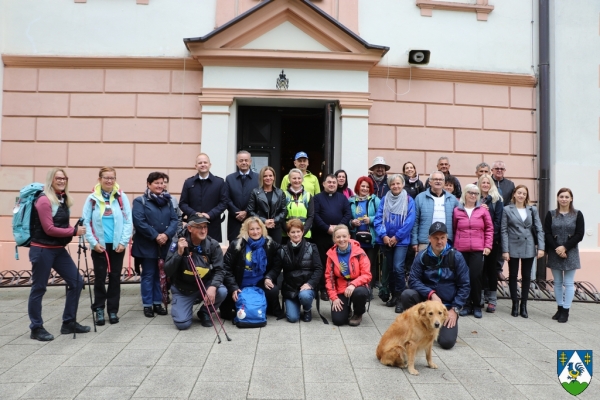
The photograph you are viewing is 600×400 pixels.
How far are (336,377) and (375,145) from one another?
5807mm

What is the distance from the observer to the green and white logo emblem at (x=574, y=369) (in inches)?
147

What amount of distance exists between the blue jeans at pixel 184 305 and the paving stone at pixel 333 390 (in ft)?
6.41

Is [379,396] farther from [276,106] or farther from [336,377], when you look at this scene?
[276,106]

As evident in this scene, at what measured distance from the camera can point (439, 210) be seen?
6297 mm

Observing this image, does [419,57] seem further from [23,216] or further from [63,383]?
[63,383]

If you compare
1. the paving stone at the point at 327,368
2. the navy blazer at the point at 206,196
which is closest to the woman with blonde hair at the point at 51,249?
the navy blazer at the point at 206,196

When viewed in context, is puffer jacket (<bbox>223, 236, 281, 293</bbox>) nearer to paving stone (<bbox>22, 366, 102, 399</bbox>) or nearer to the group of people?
the group of people

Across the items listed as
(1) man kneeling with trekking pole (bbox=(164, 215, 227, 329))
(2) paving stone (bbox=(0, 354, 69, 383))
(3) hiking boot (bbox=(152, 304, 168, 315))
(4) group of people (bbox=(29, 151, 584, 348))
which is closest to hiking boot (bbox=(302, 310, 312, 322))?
(4) group of people (bbox=(29, 151, 584, 348))

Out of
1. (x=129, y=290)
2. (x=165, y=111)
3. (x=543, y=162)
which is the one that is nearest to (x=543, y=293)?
(x=543, y=162)

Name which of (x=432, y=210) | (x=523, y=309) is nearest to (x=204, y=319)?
(x=432, y=210)

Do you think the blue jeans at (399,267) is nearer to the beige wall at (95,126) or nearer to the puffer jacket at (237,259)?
the puffer jacket at (237,259)

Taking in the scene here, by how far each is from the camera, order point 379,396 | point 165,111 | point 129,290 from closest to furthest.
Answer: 1. point 379,396
2. point 129,290
3. point 165,111

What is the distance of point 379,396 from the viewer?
11.3 feet

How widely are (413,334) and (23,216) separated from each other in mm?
4107
